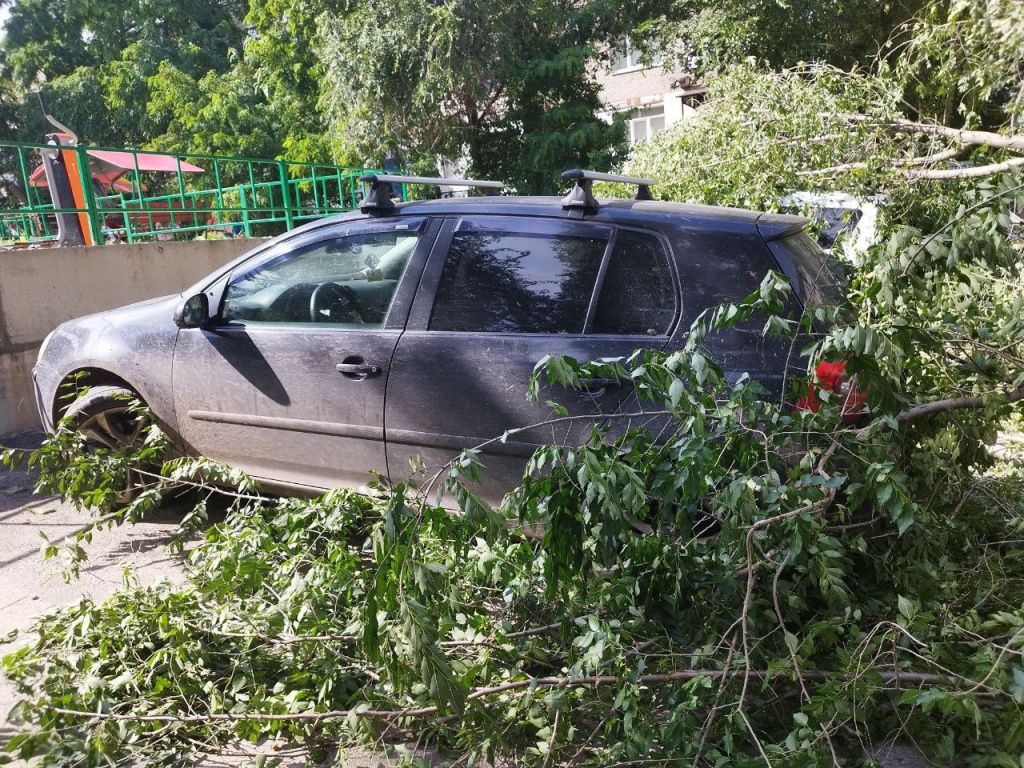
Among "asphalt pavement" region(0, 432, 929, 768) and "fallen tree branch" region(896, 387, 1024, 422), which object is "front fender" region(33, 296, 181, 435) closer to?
"asphalt pavement" region(0, 432, 929, 768)

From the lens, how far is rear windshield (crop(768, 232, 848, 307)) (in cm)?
338

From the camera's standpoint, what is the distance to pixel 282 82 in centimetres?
2336

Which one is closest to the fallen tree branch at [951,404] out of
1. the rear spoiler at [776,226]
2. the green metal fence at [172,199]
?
the rear spoiler at [776,226]

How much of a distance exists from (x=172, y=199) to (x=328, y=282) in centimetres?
1076

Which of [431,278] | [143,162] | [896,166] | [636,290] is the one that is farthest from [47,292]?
[143,162]

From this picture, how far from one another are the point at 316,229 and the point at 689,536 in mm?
2465

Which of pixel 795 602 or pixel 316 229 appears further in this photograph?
pixel 316 229

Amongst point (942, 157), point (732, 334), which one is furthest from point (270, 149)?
point (732, 334)

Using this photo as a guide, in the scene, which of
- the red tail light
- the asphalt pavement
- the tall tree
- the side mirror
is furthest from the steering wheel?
the tall tree

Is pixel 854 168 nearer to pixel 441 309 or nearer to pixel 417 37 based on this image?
pixel 441 309

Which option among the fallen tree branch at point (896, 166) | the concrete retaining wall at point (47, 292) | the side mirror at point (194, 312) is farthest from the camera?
the concrete retaining wall at point (47, 292)

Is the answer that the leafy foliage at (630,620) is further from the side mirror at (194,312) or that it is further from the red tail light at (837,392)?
the side mirror at (194,312)

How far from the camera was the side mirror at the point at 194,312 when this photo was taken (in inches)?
169

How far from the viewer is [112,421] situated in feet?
15.6
